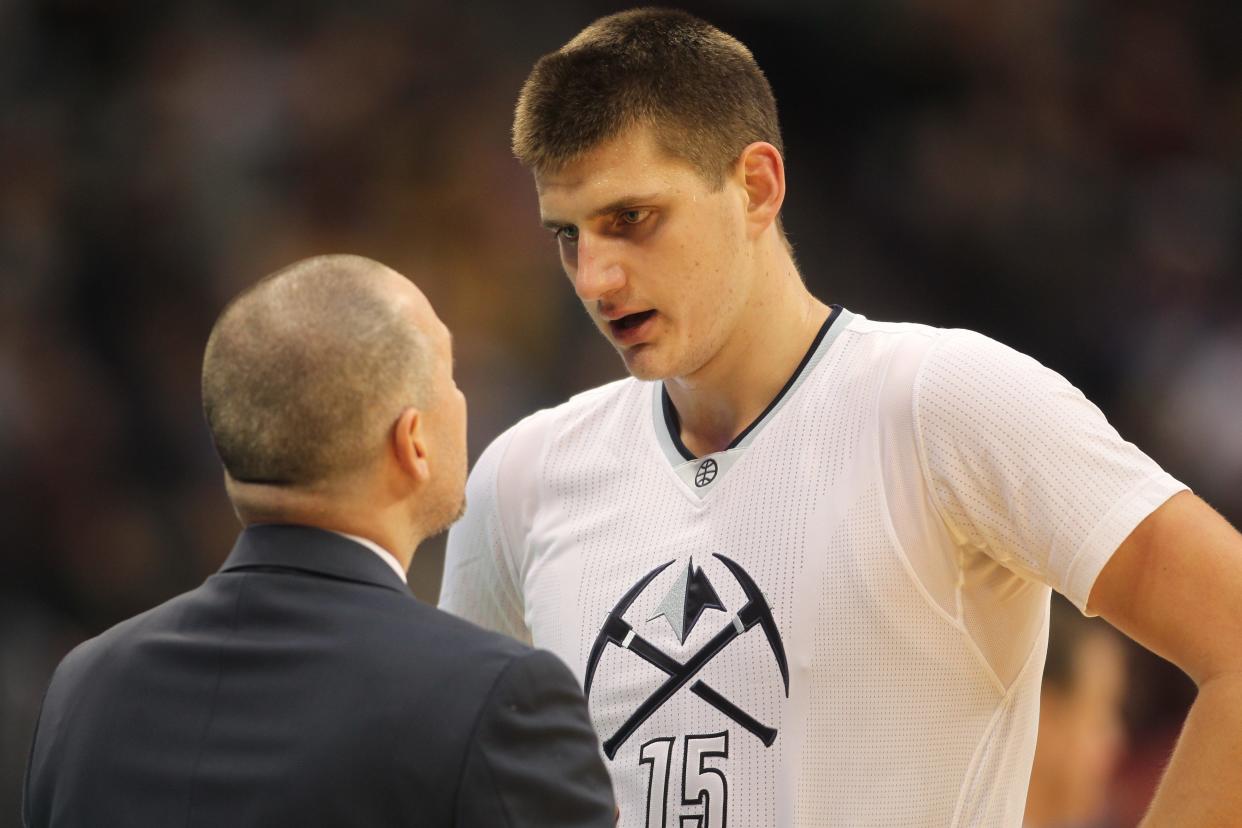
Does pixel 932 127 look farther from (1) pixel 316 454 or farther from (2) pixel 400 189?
(1) pixel 316 454

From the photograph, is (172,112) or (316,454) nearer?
(316,454)

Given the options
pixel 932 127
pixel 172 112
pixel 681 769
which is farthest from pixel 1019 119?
pixel 681 769

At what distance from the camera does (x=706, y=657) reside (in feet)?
7.81

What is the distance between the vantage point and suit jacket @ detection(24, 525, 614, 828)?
1.69 m

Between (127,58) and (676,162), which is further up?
(127,58)

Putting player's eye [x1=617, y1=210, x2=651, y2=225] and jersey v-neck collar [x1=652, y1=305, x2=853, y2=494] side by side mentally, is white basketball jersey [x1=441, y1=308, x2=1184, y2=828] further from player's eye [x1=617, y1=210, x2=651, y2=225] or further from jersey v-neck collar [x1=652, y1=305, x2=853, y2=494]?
player's eye [x1=617, y1=210, x2=651, y2=225]

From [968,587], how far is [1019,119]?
4.96 meters

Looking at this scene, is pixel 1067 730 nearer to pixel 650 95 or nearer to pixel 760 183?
pixel 760 183

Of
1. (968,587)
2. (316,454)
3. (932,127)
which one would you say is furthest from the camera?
(932,127)

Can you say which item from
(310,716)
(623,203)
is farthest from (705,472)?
(310,716)

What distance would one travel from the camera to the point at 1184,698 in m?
5.37

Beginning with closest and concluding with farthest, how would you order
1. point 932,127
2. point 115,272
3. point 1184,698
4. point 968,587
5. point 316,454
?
point 316,454
point 968,587
point 1184,698
point 115,272
point 932,127

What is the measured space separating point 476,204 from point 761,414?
441 cm

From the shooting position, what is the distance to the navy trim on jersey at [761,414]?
2.58 metres
